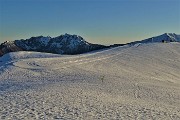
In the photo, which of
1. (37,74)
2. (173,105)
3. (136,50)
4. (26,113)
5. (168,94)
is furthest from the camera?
(136,50)

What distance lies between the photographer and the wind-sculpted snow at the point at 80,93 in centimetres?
2625

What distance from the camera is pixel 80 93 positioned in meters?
33.6

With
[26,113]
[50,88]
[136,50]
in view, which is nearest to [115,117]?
[26,113]

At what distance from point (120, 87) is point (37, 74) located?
526 inches

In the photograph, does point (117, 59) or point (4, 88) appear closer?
point (4, 88)

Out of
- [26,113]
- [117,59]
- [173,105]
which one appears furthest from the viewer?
[117,59]

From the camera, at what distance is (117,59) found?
71.1 meters

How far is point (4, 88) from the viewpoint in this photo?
36.8 metres

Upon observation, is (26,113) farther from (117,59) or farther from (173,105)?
(117,59)

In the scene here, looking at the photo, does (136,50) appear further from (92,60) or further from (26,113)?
(26,113)

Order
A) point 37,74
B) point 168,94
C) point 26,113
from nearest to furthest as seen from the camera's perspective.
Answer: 1. point 26,113
2. point 168,94
3. point 37,74

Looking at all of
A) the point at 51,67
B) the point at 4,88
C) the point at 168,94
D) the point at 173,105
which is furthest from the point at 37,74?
the point at 173,105

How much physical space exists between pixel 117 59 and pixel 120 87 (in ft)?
101

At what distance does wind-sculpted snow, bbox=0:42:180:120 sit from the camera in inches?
1033
